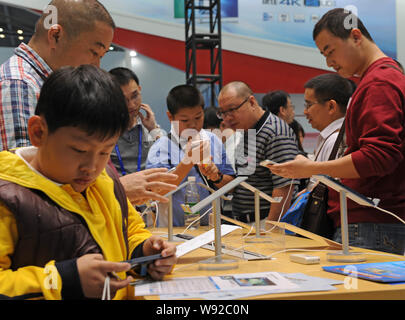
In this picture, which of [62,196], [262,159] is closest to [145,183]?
[62,196]

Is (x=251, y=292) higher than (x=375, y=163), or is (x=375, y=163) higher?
(x=375, y=163)

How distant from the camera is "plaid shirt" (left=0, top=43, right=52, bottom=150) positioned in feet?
5.00

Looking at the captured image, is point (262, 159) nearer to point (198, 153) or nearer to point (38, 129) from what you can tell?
point (198, 153)

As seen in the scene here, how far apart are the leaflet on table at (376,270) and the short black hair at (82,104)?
745mm

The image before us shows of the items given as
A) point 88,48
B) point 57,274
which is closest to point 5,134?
point 88,48

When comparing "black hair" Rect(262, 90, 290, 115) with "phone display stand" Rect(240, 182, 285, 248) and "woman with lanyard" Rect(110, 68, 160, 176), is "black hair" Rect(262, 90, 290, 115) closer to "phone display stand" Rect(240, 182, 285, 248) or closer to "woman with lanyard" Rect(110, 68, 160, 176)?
"woman with lanyard" Rect(110, 68, 160, 176)

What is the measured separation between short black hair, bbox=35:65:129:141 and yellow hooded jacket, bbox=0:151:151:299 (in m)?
0.13

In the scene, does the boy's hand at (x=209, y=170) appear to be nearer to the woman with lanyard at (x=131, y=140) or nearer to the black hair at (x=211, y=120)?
the woman with lanyard at (x=131, y=140)

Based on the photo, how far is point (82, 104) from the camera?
40.6 inches

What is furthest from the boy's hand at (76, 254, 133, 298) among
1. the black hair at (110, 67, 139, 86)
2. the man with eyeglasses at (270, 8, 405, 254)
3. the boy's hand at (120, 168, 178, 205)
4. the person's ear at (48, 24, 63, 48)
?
the black hair at (110, 67, 139, 86)

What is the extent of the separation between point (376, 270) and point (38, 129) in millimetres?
983

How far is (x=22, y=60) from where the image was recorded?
1716 millimetres

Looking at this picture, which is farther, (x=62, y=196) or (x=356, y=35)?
(x=356, y=35)

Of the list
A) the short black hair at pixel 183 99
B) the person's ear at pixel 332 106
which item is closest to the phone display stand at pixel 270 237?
the person's ear at pixel 332 106
